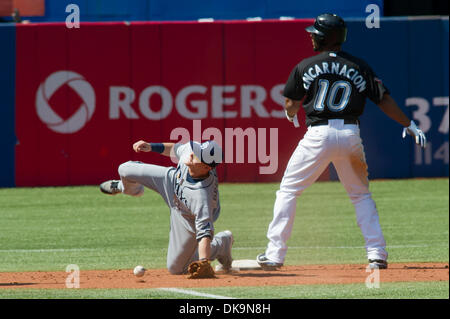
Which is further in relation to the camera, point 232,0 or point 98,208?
point 232,0

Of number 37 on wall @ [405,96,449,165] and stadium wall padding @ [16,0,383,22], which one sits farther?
stadium wall padding @ [16,0,383,22]

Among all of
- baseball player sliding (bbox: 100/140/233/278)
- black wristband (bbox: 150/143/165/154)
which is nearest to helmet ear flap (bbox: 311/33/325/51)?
baseball player sliding (bbox: 100/140/233/278)

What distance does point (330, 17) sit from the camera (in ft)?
28.1

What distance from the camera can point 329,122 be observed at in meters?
8.38

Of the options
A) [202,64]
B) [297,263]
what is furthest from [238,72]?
[297,263]

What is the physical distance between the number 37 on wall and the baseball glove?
1094 centimetres

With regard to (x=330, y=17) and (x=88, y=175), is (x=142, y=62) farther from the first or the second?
(x=330, y=17)

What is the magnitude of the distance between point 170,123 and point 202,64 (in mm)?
1227

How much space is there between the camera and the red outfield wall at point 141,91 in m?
18.0

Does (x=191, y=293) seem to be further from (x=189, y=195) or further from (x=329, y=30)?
(x=329, y=30)

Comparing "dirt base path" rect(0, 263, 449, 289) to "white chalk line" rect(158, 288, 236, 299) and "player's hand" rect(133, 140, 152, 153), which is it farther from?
"player's hand" rect(133, 140, 152, 153)

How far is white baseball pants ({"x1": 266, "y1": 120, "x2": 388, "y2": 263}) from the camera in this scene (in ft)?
27.4

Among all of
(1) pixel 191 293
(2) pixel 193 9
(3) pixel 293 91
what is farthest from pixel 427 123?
(1) pixel 191 293

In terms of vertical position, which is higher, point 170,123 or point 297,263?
point 170,123
